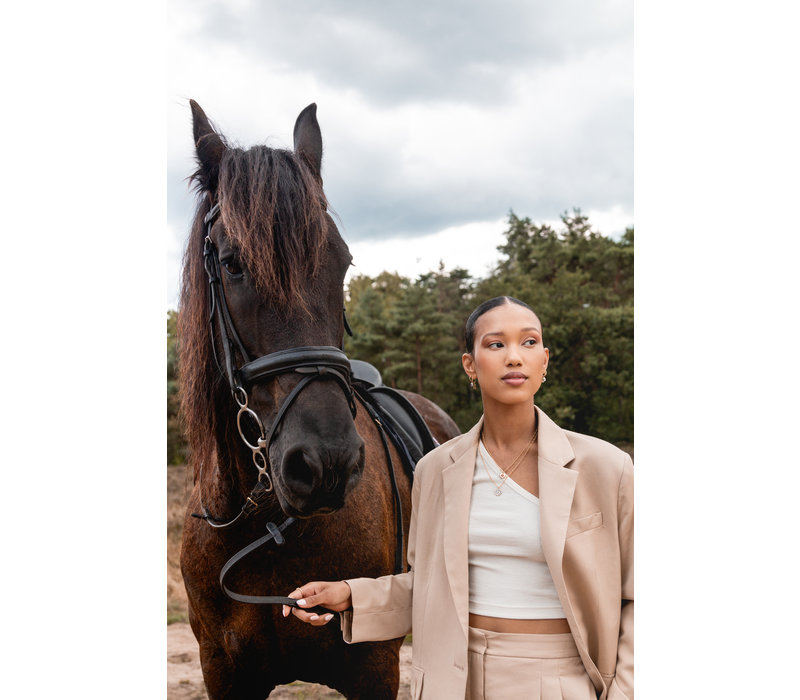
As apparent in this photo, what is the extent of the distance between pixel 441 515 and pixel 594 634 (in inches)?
16.5

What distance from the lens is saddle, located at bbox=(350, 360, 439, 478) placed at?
261 cm

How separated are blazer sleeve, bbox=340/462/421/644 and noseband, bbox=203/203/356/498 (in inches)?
14.1

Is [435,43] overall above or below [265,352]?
above

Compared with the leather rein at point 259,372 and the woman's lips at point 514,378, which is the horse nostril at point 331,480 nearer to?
the leather rein at point 259,372

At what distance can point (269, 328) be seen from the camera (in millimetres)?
1480

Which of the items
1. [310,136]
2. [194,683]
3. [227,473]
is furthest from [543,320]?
[227,473]

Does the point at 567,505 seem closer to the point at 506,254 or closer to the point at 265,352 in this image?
the point at 265,352

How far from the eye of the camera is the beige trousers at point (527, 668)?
1.24 m

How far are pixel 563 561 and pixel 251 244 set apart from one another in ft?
3.50

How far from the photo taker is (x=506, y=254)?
50.1 ft

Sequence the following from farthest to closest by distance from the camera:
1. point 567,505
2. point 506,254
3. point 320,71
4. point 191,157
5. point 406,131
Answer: point 506,254 < point 406,131 < point 320,71 < point 191,157 < point 567,505
